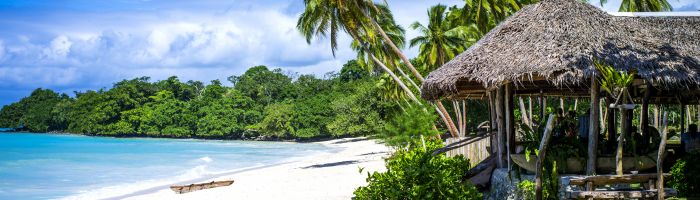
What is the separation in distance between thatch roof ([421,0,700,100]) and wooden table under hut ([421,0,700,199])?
0.04 ft

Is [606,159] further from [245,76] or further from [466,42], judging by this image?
[245,76]

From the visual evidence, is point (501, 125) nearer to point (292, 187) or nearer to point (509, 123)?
point (509, 123)

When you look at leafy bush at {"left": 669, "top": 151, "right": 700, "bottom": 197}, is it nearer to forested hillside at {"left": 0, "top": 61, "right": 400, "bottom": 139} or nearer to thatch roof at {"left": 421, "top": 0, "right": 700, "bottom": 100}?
thatch roof at {"left": 421, "top": 0, "right": 700, "bottom": 100}

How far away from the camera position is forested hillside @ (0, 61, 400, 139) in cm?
4934

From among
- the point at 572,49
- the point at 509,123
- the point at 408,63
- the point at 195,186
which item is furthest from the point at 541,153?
the point at 408,63

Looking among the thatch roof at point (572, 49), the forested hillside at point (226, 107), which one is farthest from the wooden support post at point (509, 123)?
the forested hillside at point (226, 107)

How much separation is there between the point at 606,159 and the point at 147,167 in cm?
2564

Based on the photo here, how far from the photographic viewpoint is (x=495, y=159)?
9695 mm

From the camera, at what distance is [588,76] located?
7.57 m

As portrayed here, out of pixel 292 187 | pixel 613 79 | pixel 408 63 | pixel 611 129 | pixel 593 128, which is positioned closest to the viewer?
pixel 613 79

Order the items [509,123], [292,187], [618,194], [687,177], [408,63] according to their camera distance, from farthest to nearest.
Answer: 1. [408,63]
2. [292,187]
3. [509,123]
4. [687,177]
5. [618,194]

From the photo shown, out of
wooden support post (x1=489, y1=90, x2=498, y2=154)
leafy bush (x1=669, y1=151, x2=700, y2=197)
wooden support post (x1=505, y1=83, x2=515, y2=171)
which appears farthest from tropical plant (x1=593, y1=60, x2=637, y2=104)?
wooden support post (x1=489, y1=90, x2=498, y2=154)

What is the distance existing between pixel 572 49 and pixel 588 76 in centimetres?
50

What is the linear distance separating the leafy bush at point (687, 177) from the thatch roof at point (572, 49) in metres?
0.88
